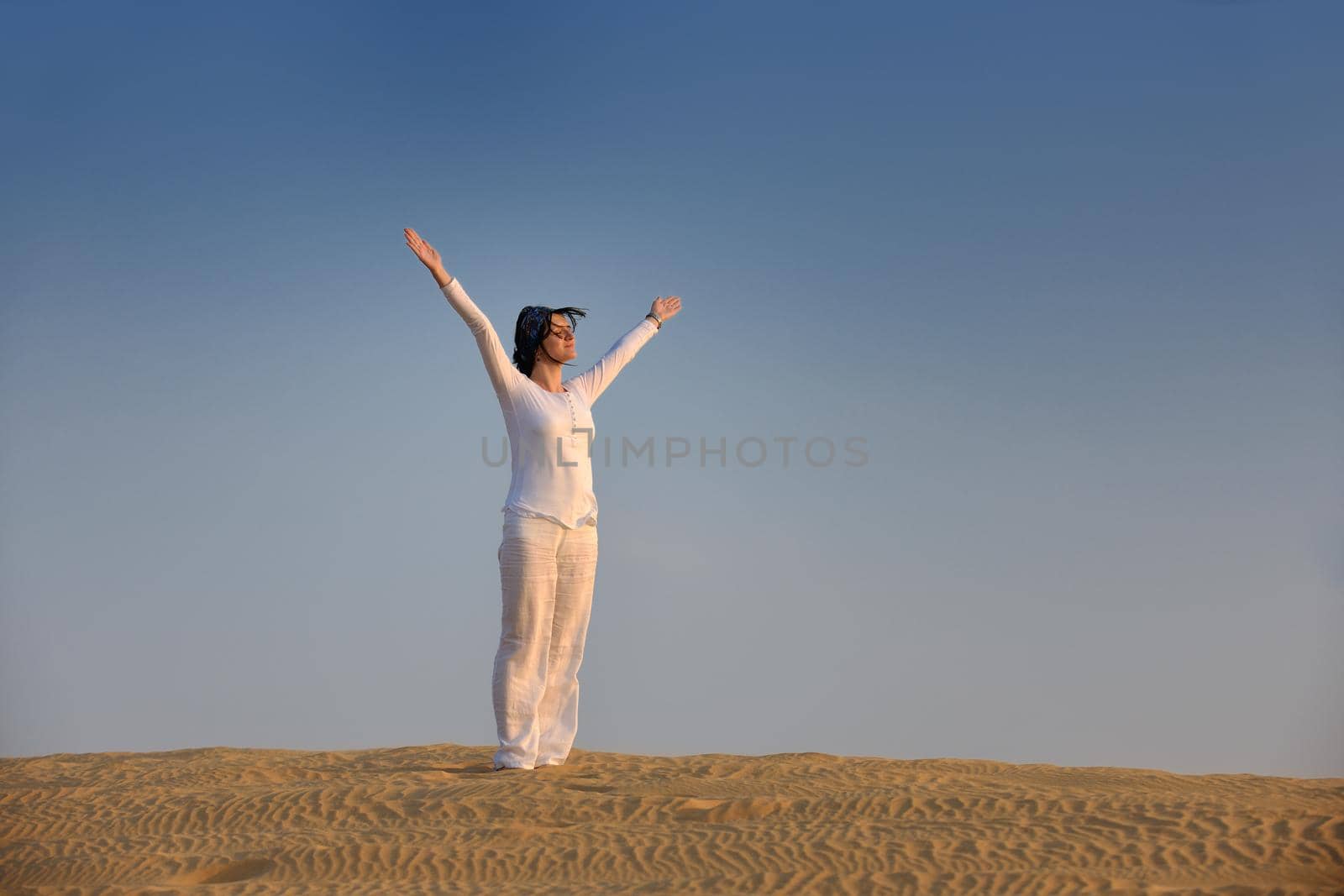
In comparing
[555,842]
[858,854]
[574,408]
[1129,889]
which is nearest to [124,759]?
[574,408]

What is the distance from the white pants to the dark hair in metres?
1.11

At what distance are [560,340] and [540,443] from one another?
76 centimetres

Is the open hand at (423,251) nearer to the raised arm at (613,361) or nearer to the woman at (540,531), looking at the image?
the woman at (540,531)

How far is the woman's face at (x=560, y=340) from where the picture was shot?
7836 mm

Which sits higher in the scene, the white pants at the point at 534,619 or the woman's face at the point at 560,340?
the woman's face at the point at 560,340

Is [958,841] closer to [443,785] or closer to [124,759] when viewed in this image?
[443,785]

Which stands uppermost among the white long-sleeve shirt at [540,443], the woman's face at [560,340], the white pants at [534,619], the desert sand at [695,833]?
the woman's face at [560,340]

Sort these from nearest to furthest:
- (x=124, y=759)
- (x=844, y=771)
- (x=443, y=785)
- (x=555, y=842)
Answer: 1. (x=555, y=842)
2. (x=443, y=785)
3. (x=844, y=771)
4. (x=124, y=759)

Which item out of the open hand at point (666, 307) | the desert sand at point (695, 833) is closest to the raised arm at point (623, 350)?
the open hand at point (666, 307)

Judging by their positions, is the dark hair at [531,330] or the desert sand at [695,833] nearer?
the desert sand at [695,833]

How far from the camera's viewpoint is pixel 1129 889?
4.40 meters

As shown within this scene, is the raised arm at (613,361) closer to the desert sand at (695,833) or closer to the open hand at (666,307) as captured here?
the open hand at (666,307)

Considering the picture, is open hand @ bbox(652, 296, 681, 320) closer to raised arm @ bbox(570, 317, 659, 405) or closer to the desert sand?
raised arm @ bbox(570, 317, 659, 405)

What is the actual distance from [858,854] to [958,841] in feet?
1.54
